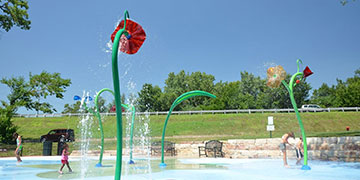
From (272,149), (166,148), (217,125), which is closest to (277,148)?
(272,149)

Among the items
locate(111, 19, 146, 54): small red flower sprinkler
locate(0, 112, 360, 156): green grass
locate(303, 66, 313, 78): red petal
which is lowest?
locate(0, 112, 360, 156): green grass

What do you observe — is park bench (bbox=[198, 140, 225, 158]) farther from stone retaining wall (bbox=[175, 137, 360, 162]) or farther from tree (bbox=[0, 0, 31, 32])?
tree (bbox=[0, 0, 31, 32])

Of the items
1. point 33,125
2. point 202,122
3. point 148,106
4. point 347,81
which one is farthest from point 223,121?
point 347,81

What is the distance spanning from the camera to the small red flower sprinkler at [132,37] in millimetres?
4684

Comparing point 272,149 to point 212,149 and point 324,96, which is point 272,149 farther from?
point 324,96

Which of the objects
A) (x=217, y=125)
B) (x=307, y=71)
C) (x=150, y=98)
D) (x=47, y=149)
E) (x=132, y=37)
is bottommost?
(x=47, y=149)

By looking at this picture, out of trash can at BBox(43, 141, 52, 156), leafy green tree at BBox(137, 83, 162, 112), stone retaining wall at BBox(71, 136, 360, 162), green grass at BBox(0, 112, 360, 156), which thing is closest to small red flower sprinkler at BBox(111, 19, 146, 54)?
stone retaining wall at BBox(71, 136, 360, 162)

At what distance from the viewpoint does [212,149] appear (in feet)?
58.3

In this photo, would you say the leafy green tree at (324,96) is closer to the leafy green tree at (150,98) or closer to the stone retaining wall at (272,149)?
the leafy green tree at (150,98)

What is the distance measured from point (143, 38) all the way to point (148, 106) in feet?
193

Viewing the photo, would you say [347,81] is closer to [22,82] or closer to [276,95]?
[276,95]

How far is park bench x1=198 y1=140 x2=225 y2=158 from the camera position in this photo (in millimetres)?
17609

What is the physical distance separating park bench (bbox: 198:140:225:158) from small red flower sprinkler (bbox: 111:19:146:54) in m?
13.5

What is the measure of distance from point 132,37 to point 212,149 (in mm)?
14079
